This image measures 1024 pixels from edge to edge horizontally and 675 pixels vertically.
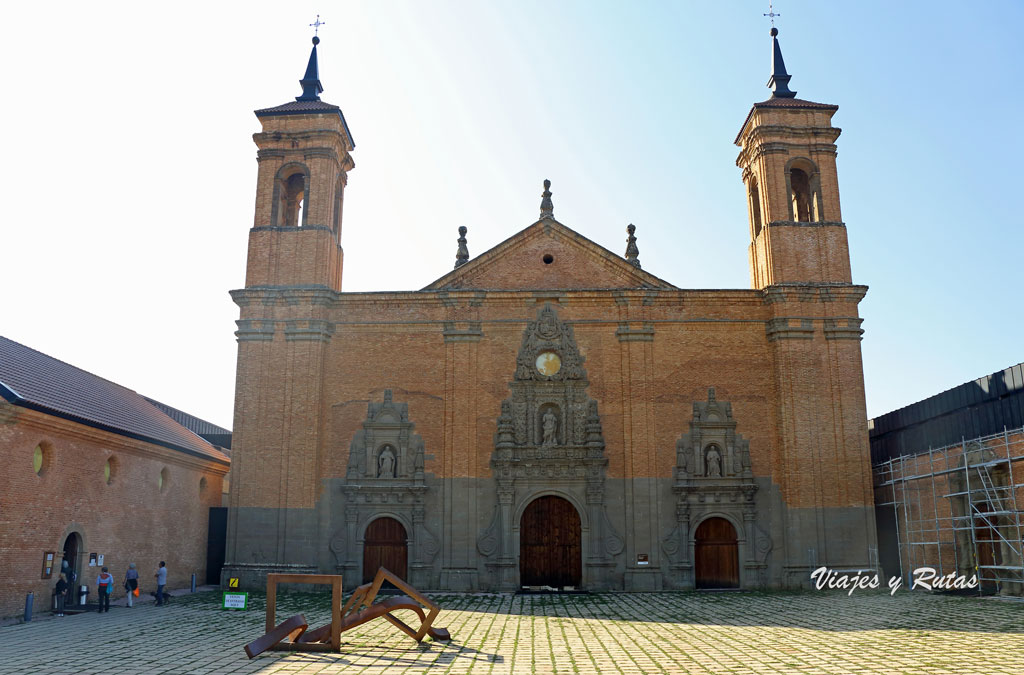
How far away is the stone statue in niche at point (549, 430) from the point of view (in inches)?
998

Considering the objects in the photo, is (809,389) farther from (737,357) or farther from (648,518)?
(648,518)

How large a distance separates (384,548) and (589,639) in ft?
37.8

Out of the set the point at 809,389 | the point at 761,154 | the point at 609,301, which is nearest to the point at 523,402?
the point at 609,301

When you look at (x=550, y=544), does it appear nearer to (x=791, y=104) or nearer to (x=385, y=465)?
(x=385, y=465)

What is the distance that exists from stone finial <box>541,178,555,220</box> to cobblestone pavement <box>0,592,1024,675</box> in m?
13.0

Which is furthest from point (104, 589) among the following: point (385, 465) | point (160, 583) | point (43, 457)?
point (385, 465)

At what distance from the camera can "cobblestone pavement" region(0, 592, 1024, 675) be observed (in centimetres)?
1205

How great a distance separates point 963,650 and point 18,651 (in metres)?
15.9

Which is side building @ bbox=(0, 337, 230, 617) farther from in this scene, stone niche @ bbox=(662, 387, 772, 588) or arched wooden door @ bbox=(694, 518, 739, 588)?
arched wooden door @ bbox=(694, 518, 739, 588)

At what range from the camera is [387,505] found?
25.1m

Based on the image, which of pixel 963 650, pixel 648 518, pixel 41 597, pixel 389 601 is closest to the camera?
pixel 963 650

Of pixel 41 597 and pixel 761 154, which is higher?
pixel 761 154

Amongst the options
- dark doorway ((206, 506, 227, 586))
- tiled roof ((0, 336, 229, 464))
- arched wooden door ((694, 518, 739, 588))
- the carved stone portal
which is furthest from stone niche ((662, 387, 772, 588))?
tiled roof ((0, 336, 229, 464))

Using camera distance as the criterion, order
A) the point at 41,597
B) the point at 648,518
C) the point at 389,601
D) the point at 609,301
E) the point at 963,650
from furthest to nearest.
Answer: the point at 609,301 < the point at 648,518 < the point at 41,597 < the point at 389,601 < the point at 963,650
